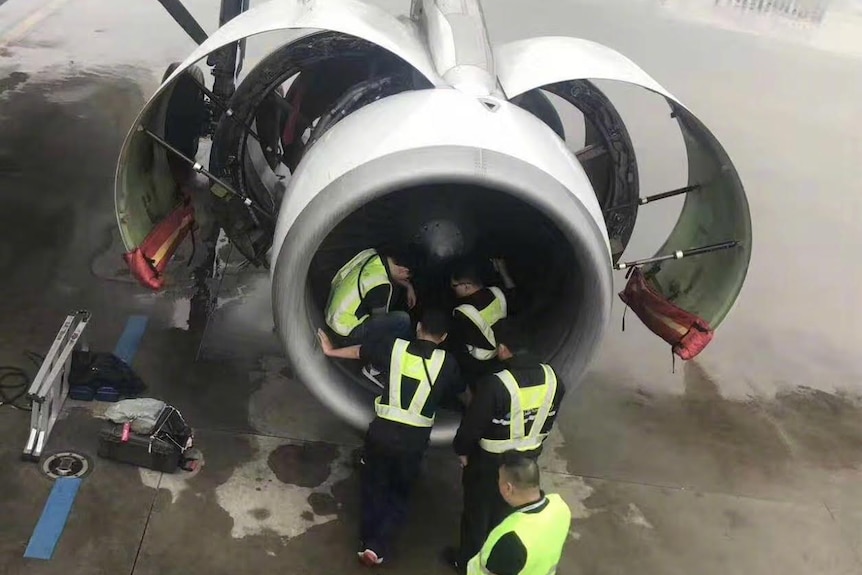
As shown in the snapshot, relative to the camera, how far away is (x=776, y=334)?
777 centimetres

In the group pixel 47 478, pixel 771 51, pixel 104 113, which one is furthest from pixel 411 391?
pixel 771 51

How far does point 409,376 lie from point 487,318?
2.20 feet

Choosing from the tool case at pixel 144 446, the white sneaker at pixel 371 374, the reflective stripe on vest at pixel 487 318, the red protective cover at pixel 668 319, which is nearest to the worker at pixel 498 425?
the reflective stripe on vest at pixel 487 318

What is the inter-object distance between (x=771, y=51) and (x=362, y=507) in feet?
63.7

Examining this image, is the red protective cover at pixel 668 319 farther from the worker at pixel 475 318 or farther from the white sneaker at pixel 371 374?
the white sneaker at pixel 371 374

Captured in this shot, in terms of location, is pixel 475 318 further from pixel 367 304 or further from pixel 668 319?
pixel 668 319

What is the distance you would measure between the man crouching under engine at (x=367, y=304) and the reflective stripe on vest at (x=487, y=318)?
345mm

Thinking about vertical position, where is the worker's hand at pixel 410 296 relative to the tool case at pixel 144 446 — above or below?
above

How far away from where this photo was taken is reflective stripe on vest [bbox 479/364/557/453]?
160 inches

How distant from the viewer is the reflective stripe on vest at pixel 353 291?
431 cm

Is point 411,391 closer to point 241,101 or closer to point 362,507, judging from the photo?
point 362,507

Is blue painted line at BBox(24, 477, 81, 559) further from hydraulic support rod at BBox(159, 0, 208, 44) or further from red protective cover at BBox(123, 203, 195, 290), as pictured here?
hydraulic support rod at BBox(159, 0, 208, 44)

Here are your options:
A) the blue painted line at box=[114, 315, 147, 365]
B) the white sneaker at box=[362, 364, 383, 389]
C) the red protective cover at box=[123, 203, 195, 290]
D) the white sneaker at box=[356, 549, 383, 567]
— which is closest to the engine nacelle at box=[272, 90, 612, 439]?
the white sneaker at box=[362, 364, 383, 389]

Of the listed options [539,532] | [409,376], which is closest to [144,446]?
[409,376]
